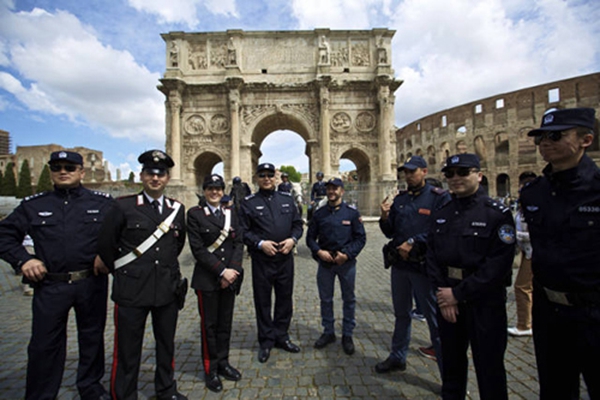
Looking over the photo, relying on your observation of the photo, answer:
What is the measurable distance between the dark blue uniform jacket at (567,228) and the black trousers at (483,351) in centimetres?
49

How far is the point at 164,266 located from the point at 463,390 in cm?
293

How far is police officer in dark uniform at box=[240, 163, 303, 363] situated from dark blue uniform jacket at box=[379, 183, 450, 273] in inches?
51.4

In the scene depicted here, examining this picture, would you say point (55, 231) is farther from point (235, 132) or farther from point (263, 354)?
point (235, 132)

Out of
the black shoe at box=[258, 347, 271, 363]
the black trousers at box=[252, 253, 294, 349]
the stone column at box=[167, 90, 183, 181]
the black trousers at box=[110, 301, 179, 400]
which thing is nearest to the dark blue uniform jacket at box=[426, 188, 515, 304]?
the black trousers at box=[252, 253, 294, 349]

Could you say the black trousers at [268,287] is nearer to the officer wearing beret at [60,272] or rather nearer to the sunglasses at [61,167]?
A: the officer wearing beret at [60,272]

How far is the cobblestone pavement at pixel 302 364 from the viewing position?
302cm

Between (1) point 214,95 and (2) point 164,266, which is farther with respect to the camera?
(1) point 214,95

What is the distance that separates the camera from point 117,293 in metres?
2.70

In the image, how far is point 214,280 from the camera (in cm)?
329

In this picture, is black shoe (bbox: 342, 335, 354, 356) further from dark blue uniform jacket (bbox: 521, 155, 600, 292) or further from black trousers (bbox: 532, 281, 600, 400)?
dark blue uniform jacket (bbox: 521, 155, 600, 292)

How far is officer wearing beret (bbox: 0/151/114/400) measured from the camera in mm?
2643

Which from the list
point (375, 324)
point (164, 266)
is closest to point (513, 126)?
point (375, 324)

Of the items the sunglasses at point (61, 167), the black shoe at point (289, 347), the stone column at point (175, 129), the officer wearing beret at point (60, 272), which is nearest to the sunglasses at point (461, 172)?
the black shoe at point (289, 347)

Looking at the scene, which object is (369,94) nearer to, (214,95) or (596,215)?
(214,95)
